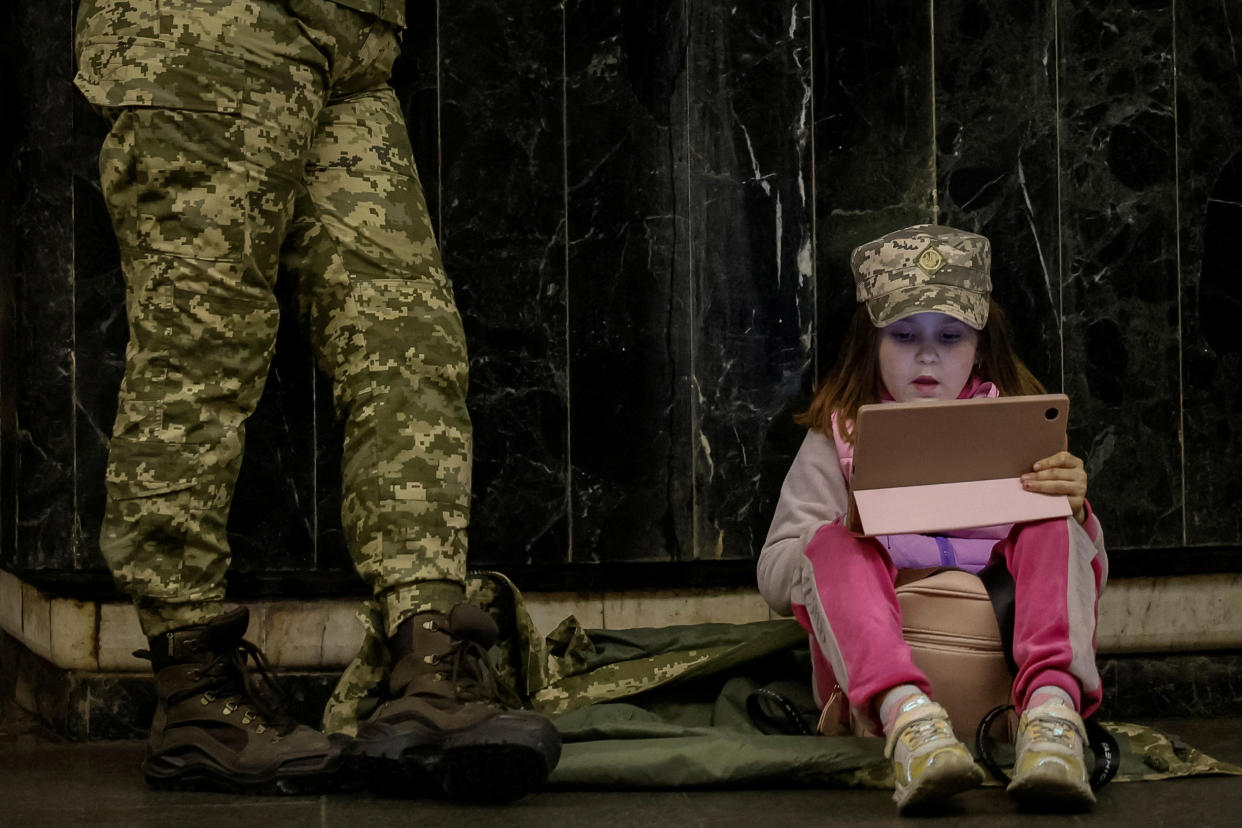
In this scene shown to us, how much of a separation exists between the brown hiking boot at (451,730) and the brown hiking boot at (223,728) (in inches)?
4.4

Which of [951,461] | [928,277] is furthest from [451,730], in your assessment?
[928,277]

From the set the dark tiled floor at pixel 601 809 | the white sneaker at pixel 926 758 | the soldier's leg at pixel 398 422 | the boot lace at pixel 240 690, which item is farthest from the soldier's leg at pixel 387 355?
the white sneaker at pixel 926 758

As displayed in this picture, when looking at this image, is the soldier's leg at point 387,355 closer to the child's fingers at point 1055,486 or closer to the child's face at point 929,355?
the child's face at point 929,355

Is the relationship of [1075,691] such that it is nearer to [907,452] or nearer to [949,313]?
[907,452]

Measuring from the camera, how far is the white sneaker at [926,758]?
6.27ft

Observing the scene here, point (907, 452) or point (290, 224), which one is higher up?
point (290, 224)

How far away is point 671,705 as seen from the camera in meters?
2.66

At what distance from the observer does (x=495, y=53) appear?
306 cm

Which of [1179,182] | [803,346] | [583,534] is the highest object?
[1179,182]

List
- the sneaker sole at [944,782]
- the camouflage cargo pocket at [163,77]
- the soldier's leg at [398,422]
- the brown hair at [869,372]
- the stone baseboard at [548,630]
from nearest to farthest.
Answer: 1. the sneaker sole at [944,782]
2. the soldier's leg at [398,422]
3. the camouflage cargo pocket at [163,77]
4. the brown hair at [869,372]
5. the stone baseboard at [548,630]

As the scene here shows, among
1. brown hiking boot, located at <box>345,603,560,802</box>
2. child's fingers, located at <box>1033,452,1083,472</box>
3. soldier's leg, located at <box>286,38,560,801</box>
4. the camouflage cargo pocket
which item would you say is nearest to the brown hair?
child's fingers, located at <box>1033,452,1083,472</box>

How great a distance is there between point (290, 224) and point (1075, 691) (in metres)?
1.44

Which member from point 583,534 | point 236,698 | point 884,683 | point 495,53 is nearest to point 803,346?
point 583,534

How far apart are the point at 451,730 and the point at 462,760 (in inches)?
1.8
